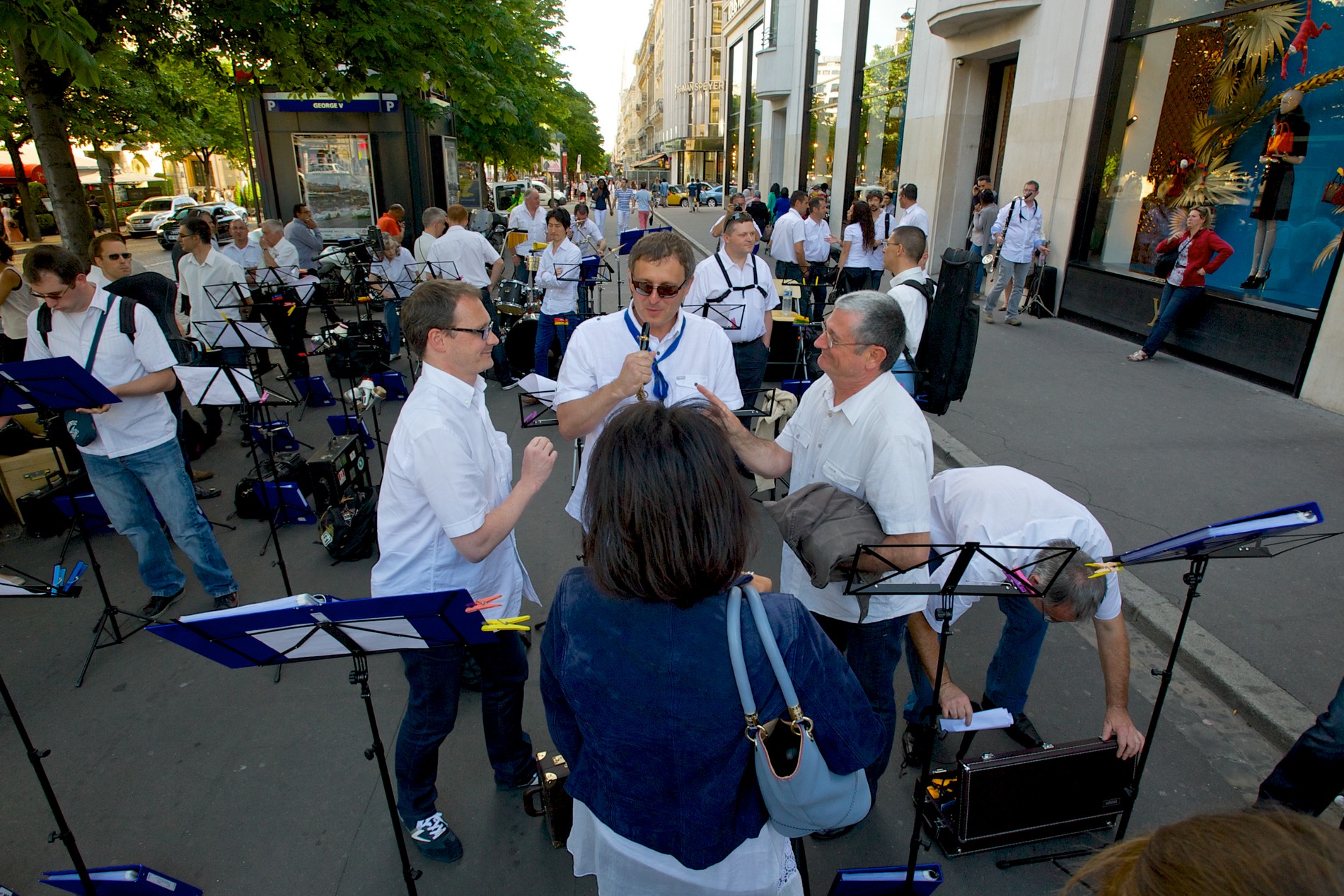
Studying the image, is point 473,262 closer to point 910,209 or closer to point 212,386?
point 212,386

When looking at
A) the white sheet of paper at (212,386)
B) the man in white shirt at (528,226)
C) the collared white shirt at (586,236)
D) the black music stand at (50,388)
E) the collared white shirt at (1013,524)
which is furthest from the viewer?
the collared white shirt at (586,236)

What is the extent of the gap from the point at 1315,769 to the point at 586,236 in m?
10.5

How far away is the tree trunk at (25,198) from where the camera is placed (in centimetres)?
2270

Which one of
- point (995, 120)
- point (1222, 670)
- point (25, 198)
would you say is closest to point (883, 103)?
point (995, 120)

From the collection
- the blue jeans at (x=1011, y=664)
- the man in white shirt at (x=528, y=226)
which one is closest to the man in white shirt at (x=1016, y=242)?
the man in white shirt at (x=528, y=226)

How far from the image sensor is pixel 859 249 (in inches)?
401

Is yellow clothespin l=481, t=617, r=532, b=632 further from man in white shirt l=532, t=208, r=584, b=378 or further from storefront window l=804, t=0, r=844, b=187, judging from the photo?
storefront window l=804, t=0, r=844, b=187

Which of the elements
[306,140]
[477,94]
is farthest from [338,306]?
[477,94]

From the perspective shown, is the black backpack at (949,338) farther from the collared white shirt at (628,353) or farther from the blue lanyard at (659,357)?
the blue lanyard at (659,357)

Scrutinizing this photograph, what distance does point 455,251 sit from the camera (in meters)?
8.99

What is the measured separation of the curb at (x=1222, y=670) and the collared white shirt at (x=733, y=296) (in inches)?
124

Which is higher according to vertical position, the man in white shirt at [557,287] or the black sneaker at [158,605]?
the man in white shirt at [557,287]

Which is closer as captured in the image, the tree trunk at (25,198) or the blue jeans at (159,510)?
the blue jeans at (159,510)

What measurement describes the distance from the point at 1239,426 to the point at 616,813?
760 centimetres
